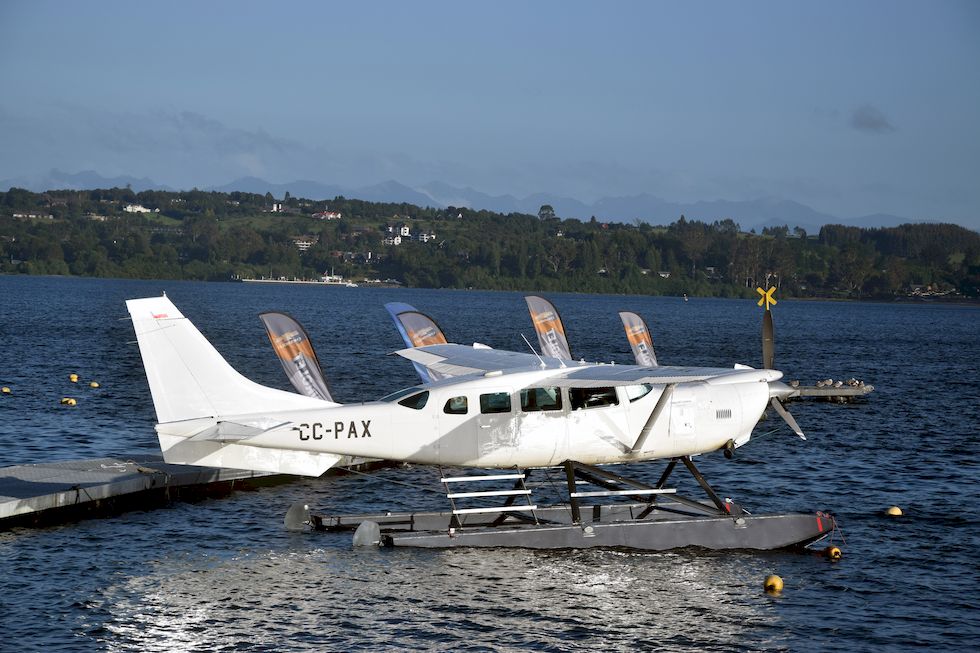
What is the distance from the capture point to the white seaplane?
839 inches

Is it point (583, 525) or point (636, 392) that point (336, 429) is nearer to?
point (583, 525)

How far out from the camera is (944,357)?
3821 inches

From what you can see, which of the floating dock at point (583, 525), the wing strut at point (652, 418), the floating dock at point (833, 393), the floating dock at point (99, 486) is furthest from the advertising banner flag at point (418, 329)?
the floating dock at point (833, 393)

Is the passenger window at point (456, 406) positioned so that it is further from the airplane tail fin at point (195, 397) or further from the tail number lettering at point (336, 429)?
the airplane tail fin at point (195, 397)

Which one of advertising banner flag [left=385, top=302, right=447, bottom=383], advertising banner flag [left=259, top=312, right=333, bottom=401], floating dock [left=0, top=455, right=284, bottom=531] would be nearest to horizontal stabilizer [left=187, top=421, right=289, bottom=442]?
A: floating dock [left=0, top=455, right=284, bottom=531]

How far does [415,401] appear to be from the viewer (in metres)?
22.3

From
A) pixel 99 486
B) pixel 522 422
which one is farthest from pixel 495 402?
pixel 99 486

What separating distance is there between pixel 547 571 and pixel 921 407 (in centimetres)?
3849

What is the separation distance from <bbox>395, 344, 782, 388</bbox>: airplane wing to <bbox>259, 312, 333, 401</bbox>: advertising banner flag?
807 centimetres

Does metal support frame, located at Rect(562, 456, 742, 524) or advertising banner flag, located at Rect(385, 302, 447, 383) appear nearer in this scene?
metal support frame, located at Rect(562, 456, 742, 524)

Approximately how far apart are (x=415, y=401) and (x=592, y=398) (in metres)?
3.68

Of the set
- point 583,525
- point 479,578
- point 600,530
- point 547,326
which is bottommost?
point 479,578

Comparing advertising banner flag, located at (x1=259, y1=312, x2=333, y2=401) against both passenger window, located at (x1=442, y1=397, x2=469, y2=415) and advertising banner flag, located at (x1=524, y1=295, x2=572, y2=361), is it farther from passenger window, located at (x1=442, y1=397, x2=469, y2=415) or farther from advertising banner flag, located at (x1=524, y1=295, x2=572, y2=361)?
advertising banner flag, located at (x1=524, y1=295, x2=572, y2=361)

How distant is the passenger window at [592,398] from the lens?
898 inches
